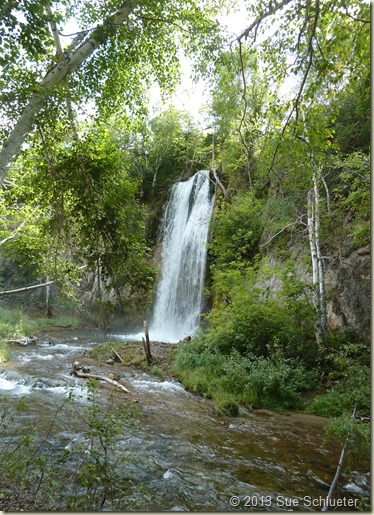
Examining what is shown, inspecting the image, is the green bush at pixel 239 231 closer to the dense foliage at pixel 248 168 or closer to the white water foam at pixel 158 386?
the dense foliage at pixel 248 168

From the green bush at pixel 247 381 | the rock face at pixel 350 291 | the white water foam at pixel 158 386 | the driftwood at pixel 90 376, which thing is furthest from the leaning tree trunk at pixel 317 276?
the driftwood at pixel 90 376

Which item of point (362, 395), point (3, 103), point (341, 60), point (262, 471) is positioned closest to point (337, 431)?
point (362, 395)

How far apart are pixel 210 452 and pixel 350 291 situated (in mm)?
7000

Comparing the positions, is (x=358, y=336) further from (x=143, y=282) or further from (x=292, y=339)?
(x=143, y=282)

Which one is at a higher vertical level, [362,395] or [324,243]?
[324,243]

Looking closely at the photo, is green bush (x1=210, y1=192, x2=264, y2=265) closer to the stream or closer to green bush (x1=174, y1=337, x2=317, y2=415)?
green bush (x1=174, y1=337, x2=317, y2=415)

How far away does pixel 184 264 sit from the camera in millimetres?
20172

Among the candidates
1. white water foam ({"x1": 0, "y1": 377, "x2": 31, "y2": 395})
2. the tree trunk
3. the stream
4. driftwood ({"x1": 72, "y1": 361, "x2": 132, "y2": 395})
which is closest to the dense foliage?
the tree trunk

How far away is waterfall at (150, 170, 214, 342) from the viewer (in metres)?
18.7

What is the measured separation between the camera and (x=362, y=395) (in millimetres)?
4246

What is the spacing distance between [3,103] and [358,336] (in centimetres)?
992

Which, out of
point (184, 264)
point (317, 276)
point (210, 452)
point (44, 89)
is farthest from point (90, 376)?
point (184, 264)

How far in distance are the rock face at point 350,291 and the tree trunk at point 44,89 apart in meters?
9.06

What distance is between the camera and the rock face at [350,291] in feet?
30.4
